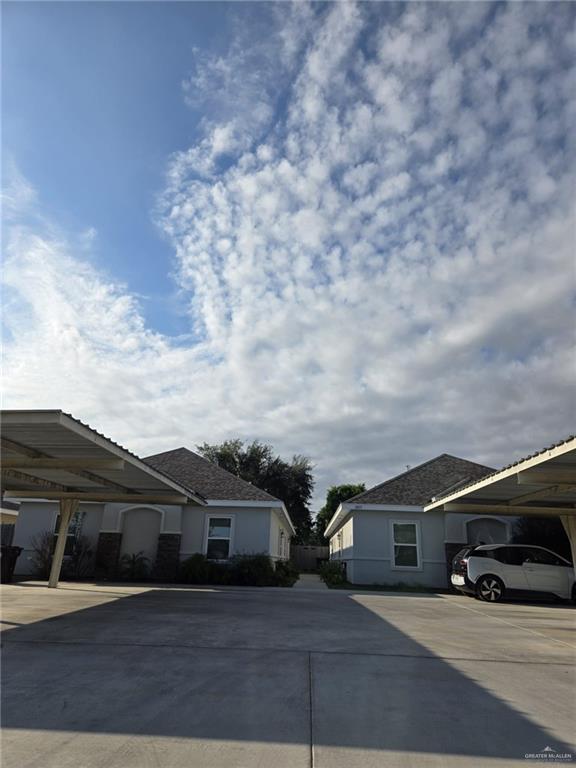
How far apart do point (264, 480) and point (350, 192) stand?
35284mm

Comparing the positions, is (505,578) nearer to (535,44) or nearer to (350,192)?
(350,192)

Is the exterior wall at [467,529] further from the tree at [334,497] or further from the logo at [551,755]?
the tree at [334,497]

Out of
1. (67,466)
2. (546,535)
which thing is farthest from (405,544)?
(67,466)

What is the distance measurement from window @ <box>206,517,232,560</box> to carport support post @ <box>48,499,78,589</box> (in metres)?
5.38

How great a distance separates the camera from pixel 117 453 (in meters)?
9.89

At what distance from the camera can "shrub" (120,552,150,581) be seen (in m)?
18.0

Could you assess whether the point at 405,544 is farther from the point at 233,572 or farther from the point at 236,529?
the point at 233,572

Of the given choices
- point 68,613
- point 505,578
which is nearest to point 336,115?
point 68,613

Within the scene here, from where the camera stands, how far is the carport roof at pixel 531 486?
9.08m

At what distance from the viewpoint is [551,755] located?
141 inches

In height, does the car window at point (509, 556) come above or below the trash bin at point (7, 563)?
above

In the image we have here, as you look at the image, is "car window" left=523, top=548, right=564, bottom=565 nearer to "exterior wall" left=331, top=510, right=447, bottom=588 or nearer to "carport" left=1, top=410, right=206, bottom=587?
"exterior wall" left=331, top=510, right=447, bottom=588

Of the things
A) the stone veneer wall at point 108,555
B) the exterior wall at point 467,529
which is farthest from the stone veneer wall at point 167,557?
the exterior wall at point 467,529

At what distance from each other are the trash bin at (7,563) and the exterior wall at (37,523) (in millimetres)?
3148
